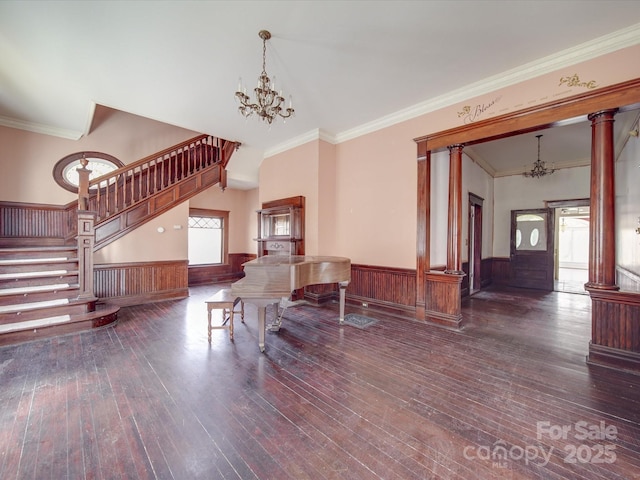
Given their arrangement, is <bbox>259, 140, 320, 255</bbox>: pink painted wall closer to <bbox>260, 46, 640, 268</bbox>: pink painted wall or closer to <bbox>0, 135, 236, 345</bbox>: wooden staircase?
<bbox>260, 46, 640, 268</bbox>: pink painted wall

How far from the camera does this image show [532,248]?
23.0 ft

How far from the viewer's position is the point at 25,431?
5.73 feet

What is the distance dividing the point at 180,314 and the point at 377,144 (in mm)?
4561

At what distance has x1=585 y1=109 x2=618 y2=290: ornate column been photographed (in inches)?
106

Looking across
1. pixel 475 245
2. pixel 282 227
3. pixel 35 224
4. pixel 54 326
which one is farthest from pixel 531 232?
pixel 35 224

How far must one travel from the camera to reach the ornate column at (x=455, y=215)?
3854mm

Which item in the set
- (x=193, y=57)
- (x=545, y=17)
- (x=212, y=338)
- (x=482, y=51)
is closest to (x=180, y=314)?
(x=212, y=338)

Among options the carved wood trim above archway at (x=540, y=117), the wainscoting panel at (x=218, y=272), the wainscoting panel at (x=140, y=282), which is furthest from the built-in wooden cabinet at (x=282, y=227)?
the wainscoting panel at (x=218, y=272)

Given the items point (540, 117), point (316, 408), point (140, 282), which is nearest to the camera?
point (316, 408)

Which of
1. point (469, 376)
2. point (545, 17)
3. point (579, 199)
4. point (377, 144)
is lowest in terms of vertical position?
point (469, 376)

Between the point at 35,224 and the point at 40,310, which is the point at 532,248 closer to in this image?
the point at 40,310

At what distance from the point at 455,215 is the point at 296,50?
10.0 feet

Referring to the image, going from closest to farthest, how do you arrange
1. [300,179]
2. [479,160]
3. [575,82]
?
1. [575,82]
2. [300,179]
3. [479,160]

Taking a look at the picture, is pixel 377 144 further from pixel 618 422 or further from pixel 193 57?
pixel 618 422
